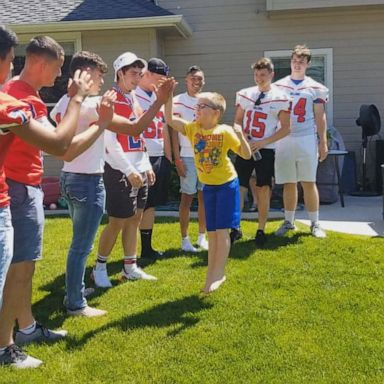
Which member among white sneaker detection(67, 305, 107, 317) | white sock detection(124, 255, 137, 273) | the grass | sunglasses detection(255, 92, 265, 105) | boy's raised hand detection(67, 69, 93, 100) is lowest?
the grass

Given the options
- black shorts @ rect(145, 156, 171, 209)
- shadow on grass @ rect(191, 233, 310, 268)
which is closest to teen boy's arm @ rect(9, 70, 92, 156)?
black shorts @ rect(145, 156, 171, 209)

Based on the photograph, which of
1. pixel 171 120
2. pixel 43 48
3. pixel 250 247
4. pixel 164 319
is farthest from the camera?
pixel 250 247

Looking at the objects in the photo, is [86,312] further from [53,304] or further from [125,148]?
[125,148]

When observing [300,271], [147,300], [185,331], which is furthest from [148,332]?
[300,271]

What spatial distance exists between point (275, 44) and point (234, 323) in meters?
7.19

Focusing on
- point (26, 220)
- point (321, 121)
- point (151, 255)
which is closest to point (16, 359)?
point (26, 220)

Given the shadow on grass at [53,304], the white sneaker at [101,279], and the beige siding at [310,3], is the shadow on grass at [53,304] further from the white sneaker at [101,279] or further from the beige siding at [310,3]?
the beige siding at [310,3]

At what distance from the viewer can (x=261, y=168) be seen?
5.38 metres

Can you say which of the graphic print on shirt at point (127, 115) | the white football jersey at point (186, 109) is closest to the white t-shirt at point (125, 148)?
the graphic print on shirt at point (127, 115)

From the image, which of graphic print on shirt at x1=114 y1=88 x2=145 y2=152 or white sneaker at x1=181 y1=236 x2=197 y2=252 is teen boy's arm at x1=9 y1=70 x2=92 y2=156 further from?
white sneaker at x1=181 y1=236 x2=197 y2=252

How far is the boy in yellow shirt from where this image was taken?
3.94m

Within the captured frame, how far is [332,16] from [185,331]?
25.2ft

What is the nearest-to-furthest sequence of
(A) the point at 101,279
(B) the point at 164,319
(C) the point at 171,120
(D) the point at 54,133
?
(D) the point at 54,133 < (B) the point at 164,319 < (C) the point at 171,120 < (A) the point at 101,279

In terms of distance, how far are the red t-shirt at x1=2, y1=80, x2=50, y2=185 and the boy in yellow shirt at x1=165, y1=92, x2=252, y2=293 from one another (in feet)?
4.67
